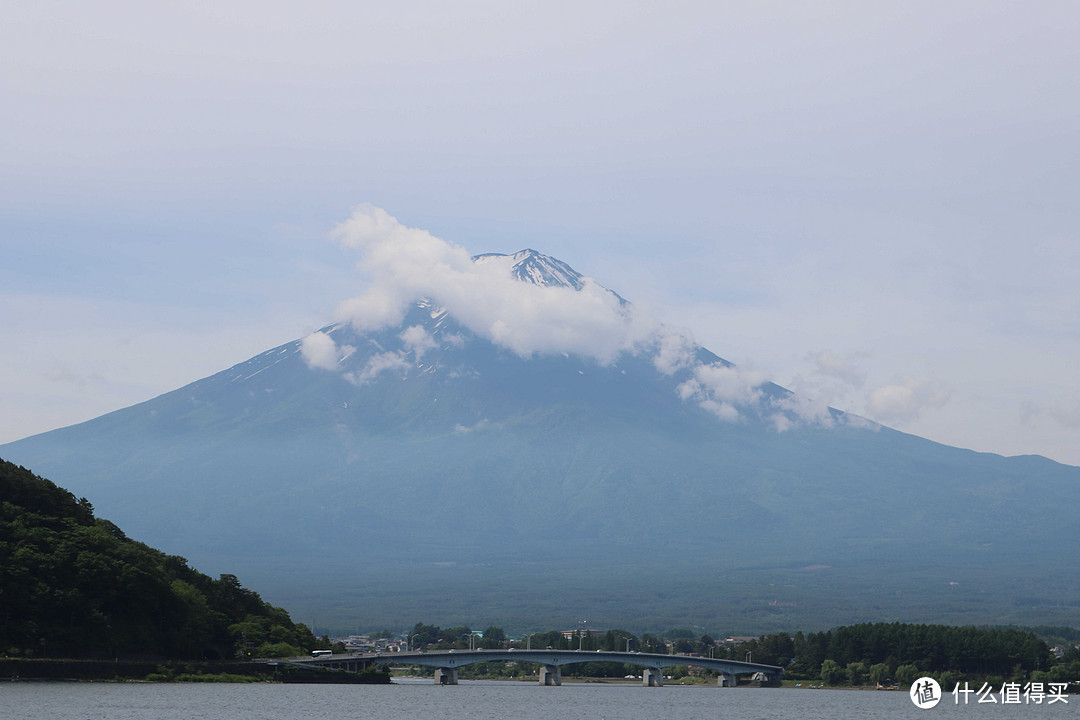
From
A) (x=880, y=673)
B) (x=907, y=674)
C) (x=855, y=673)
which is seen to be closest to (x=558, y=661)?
(x=855, y=673)

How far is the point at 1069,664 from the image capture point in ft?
444

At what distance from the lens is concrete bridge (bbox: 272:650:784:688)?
436 ft

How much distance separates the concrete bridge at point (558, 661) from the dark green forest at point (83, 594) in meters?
29.7

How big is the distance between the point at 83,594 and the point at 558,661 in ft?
225

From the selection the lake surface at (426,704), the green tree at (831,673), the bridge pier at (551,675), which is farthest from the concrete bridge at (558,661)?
the lake surface at (426,704)

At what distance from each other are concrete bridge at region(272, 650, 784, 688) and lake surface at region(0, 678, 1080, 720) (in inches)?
471

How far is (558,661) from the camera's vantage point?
469ft

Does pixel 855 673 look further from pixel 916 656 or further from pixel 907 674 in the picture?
pixel 907 674

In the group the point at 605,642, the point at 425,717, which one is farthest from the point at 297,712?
the point at 605,642

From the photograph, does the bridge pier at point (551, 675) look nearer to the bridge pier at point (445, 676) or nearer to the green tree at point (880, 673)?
the bridge pier at point (445, 676)

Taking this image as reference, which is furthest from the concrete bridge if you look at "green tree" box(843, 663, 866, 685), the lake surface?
the lake surface

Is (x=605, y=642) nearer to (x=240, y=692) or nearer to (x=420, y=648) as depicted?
(x=420, y=648)

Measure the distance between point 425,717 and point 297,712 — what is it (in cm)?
839

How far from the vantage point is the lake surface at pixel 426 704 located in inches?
2650
